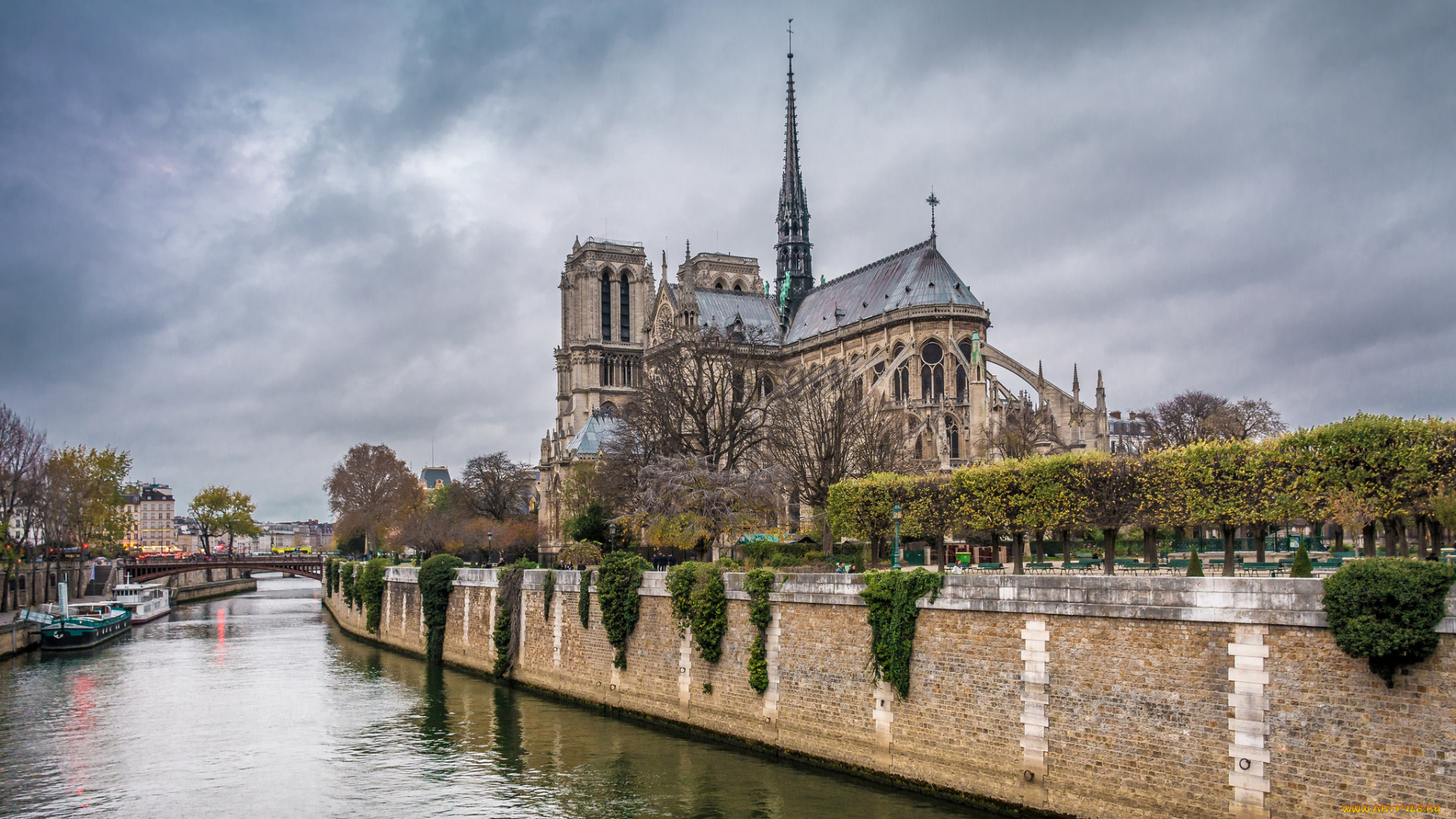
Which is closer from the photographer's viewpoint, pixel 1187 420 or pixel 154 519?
pixel 1187 420

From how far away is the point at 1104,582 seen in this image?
16688 mm

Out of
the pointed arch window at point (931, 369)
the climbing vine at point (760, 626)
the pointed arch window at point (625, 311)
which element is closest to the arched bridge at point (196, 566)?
the pointed arch window at point (625, 311)

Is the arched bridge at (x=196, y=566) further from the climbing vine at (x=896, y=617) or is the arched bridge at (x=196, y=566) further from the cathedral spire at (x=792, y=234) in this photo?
the climbing vine at (x=896, y=617)

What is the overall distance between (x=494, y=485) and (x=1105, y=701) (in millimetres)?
69415

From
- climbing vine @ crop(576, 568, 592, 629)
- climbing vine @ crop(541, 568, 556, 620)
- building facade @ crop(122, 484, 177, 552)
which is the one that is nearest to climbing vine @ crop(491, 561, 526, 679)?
climbing vine @ crop(541, 568, 556, 620)

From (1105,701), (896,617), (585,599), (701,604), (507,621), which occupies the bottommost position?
(507,621)

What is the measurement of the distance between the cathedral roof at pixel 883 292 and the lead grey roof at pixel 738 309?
99.0 inches

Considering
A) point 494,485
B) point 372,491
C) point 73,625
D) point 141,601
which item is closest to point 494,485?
point 494,485

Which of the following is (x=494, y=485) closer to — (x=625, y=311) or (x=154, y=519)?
(x=625, y=311)

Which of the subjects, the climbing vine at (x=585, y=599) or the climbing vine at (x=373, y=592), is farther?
the climbing vine at (x=373, y=592)

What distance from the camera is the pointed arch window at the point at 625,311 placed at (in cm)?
9712

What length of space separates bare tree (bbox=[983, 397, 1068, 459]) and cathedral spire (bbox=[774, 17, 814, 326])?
1042 inches

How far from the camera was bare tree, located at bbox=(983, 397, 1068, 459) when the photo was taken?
51.3 m

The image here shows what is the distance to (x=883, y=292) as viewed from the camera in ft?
228
